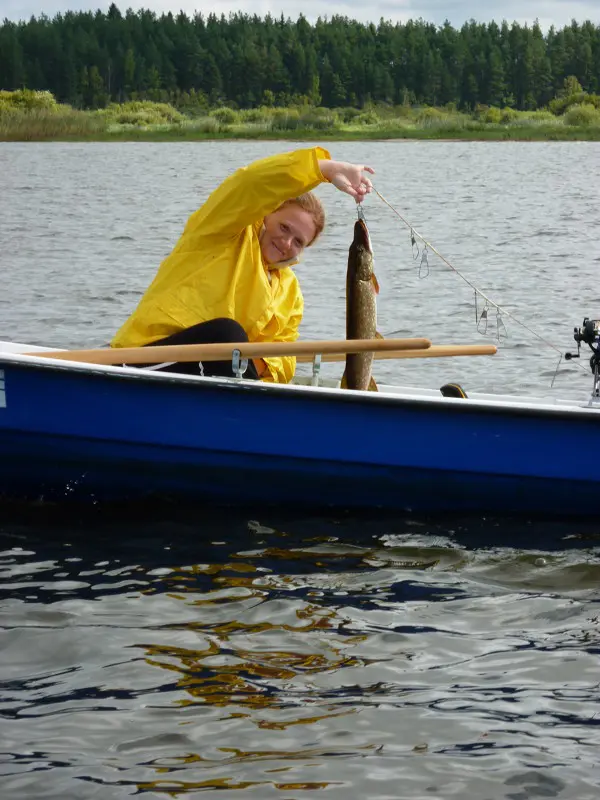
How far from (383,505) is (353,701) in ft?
6.42

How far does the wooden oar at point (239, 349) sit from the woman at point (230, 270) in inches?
7.2

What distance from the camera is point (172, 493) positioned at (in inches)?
229

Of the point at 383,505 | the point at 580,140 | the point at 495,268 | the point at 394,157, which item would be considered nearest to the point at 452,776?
the point at 383,505

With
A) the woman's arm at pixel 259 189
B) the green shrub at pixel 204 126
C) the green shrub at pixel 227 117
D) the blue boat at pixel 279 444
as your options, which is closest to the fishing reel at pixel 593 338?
the blue boat at pixel 279 444

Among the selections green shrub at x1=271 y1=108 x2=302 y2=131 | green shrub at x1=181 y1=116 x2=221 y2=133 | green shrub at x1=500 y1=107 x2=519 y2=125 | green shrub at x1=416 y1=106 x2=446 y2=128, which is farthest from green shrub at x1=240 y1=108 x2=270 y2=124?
green shrub at x1=500 y1=107 x2=519 y2=125

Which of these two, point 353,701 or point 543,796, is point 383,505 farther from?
point 543,796

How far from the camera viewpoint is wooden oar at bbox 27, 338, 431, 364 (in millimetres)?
5395

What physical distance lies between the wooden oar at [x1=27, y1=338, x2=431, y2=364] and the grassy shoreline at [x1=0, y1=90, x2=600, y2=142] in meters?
54.9

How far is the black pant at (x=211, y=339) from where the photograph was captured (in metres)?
5.58

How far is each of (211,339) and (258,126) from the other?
6695 centimetres

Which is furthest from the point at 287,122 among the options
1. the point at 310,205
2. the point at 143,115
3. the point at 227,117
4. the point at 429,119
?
the point at 310,205

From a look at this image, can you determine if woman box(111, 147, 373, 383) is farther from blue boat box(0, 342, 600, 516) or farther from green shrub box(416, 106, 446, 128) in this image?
green shrub box(416, 106, 446, 128)

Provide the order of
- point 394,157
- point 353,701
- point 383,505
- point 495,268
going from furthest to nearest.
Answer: point 394,157 < point 495,268 < point 383,505 < point 353,701


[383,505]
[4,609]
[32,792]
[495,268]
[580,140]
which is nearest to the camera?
[32,792]
